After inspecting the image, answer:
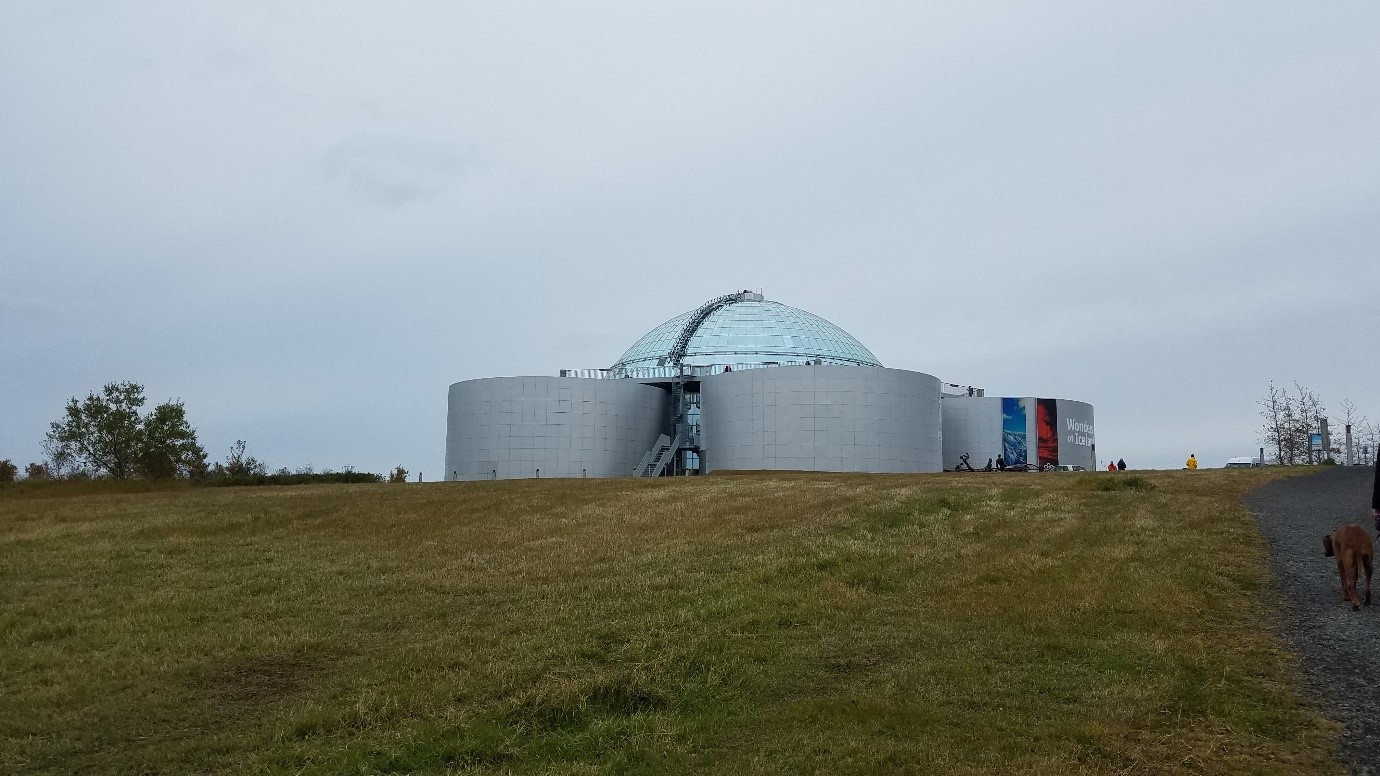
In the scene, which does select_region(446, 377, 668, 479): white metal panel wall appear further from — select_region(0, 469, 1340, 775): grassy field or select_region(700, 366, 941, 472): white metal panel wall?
select_region(0, 469, 1340, 775): grassy field

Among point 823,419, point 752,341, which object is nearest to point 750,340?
point 752,341

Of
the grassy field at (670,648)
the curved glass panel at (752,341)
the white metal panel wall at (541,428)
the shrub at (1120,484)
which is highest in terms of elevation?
the curved glass panel at (752,341)

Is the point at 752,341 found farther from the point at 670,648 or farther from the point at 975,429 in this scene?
the point at 670,648

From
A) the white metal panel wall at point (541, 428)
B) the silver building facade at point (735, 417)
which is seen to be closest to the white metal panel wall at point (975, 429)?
the silver building facade at point (735, 417)

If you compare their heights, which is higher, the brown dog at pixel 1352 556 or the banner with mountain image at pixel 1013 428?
the banner with mountain image at pixel 1013 428

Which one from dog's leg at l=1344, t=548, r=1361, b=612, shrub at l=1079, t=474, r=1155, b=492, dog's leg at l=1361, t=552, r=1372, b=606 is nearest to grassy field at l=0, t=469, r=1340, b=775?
dog's leg at l=1344, t=548, r=1361, b=612

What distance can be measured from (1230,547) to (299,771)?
15.8m

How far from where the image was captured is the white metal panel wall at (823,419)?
62.5 metres

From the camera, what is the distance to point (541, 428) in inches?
2635

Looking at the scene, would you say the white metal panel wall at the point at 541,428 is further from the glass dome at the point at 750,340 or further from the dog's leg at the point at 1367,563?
the dog's leg at the point at 1367,563

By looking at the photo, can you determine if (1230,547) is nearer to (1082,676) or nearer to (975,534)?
(975,534)

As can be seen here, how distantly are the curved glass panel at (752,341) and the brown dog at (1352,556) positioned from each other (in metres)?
61.9

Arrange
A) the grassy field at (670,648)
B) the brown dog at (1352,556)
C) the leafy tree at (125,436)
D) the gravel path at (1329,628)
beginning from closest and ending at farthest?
the gravel path at (1329,628) < the grassy field at (670,648) < the brown dog at (1352,556) < the leafy tree at (125,436)

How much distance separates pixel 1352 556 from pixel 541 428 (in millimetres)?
56392
